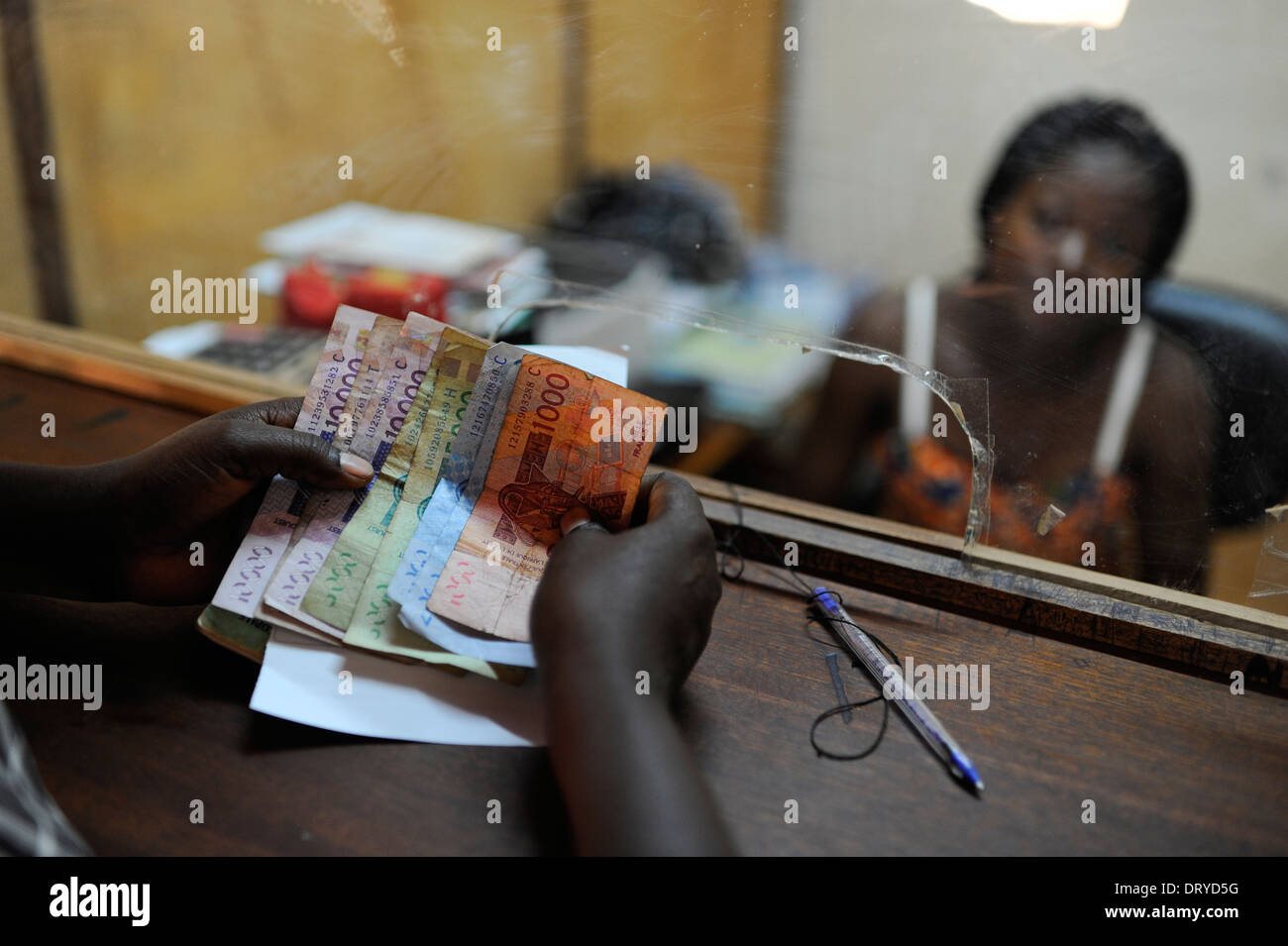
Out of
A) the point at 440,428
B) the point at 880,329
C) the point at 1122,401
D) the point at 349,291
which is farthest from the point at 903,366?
the point at 349,291

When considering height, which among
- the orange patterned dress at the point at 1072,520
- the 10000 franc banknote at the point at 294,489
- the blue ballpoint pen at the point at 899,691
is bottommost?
the blue ballpoint pen at the point at 899,691

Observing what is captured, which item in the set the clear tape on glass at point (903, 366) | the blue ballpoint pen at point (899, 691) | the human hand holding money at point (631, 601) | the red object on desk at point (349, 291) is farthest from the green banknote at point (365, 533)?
the red object on desk at point (349, 291)

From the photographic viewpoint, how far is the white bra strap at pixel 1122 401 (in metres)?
0.87

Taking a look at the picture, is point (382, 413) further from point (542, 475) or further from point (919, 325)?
point (919, 325)

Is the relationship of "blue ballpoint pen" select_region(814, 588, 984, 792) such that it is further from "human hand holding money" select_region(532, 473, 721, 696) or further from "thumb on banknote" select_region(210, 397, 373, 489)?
"thumb on banknote" select_region(210, 397, 373, 489)

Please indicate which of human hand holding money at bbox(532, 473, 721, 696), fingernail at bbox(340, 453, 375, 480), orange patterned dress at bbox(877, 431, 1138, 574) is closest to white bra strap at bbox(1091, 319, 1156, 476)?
orange patterned dress at bbox(877, 431, 1138, 574)

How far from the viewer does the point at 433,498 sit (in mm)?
748

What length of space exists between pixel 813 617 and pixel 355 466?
0.41m

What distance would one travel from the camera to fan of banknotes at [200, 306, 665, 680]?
70cm

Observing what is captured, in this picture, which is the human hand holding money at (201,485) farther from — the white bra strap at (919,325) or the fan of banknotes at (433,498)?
the white bra strap at (919,325)

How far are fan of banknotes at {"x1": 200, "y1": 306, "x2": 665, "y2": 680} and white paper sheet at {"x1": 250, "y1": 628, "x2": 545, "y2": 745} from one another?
17 mm

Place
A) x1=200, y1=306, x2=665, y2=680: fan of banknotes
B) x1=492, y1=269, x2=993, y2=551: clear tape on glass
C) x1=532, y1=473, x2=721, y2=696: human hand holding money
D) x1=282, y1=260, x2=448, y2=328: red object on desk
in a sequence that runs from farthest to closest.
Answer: x1=282, y1=260, x2=448, y2=328: red object on desk < x1=492, y1=269, x2=993, y2=551: clear tape on glass < x1=200, y1=306, x2=665, y2=680: fan of banknotes < x1=532, y1=473, x2=721, y2=696: human hand holding money

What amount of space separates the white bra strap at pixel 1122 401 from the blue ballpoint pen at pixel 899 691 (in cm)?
31
